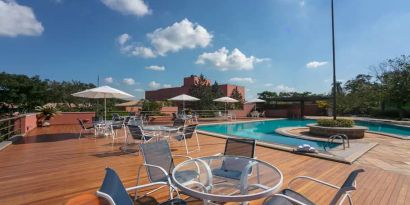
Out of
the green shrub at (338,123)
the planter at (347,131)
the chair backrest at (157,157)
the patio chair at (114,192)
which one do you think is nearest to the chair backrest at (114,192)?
the patio chair at (114,192)

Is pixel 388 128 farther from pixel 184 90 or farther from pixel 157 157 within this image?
pixel 184 90

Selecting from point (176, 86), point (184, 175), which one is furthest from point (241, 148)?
point (176, 86)

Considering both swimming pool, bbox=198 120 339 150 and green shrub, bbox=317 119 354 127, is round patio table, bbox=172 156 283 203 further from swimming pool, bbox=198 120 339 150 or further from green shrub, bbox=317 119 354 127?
green shrub, bbox=317 119 354 127

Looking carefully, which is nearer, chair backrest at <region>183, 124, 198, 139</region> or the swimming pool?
chair backrest at <region>183, 124, 198, 139</region>

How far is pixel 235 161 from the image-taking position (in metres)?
2.83

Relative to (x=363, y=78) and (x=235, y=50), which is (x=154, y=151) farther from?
(x=363, y=78)

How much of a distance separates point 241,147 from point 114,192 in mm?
1940

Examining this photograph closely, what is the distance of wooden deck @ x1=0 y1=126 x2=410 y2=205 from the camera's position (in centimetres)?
301

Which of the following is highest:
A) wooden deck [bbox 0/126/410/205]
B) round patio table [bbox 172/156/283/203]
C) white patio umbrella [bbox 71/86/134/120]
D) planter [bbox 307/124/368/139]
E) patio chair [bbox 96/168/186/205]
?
white patio umbrella [bbox 71/86/134/120]

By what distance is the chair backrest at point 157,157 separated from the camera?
9.19 ft

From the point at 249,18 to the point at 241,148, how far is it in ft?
29.8

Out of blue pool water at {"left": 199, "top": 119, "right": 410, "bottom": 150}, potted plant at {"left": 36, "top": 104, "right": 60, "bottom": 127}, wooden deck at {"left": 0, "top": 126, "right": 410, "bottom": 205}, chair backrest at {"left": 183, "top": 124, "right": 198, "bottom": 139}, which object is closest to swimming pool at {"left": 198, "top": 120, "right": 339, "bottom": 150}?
blue pool water at {"left": 199, "top": 119, "right": 410, "bottom": 150}

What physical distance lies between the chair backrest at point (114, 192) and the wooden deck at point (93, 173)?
1.30 metres

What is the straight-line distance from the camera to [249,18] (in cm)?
1095
